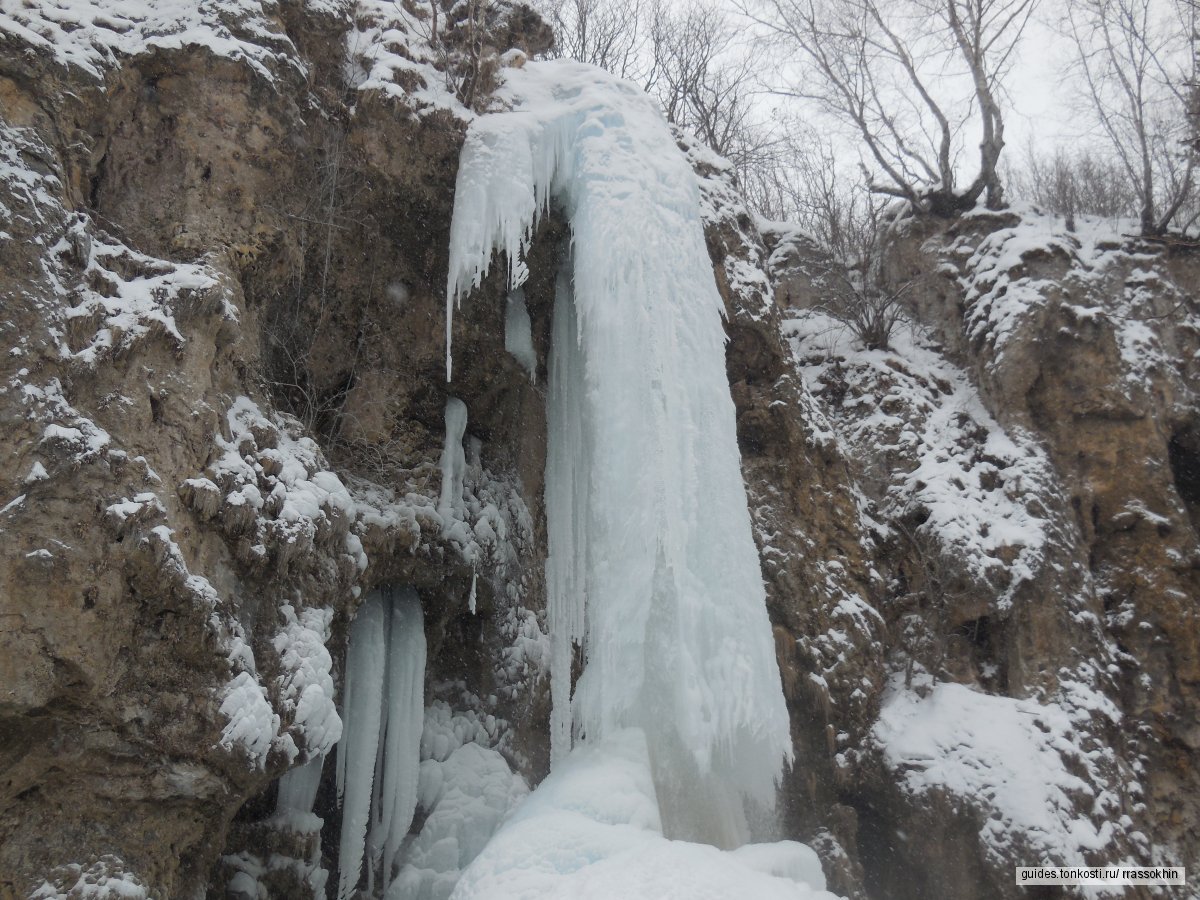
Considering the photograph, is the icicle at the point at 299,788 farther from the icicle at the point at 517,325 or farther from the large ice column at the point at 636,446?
the icicle at the point at 517,325

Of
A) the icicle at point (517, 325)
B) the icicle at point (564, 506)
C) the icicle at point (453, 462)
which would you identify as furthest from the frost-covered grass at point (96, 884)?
the icicle at point (517, 325)

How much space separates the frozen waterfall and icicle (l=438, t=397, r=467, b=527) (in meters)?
0.75

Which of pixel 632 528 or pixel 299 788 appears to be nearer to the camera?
pixel 632 528

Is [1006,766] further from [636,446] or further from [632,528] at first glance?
[636,446]

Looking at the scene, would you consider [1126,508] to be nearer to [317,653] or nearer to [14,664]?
[317,653]


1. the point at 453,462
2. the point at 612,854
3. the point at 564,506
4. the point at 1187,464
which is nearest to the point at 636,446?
the point at 564,506

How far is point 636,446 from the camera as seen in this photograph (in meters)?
5.12

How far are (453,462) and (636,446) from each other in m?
1.91

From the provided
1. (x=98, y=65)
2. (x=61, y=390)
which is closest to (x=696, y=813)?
(x=61, y=390)

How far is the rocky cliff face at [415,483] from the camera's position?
370 cm

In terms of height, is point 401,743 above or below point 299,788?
above

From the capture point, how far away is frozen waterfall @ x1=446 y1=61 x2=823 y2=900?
12.3 feet

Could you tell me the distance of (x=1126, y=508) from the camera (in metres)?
7.99

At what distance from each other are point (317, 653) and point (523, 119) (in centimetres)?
390
